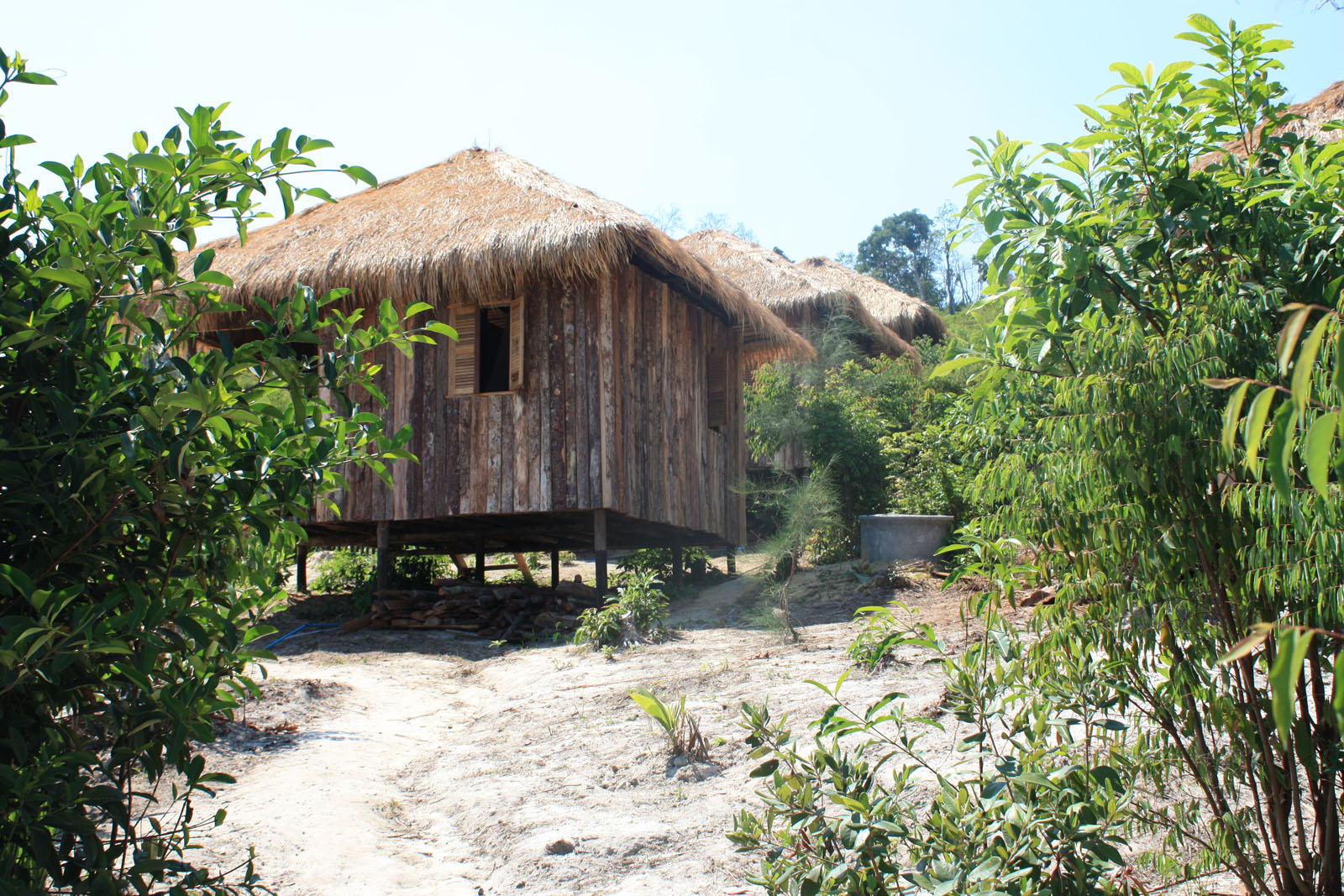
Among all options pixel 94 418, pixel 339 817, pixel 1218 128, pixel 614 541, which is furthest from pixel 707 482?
pixel 94 418

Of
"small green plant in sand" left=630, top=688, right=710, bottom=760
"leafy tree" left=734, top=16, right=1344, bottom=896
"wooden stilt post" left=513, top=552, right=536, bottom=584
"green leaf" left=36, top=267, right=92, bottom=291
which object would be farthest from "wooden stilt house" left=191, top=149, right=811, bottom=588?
"green leaf" left=36, top=267, right=92, bottom=291

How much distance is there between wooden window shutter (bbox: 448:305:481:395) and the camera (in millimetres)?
8008

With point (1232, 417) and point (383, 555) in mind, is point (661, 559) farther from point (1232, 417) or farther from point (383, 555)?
point (1232, 417)

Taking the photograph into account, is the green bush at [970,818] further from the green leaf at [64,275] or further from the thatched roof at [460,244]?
the thatched roof at [460,244]

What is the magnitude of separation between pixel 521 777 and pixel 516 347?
4575mm

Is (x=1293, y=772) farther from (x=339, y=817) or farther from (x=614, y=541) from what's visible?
(x=614, y=541)

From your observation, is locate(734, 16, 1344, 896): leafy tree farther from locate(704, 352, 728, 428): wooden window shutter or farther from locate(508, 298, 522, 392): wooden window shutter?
locate(704, 352, 728, 428): wooden window shutter

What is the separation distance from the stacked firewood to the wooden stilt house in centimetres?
59

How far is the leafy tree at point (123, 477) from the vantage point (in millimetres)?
1508

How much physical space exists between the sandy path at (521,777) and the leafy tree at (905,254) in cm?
3188

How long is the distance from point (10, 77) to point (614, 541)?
29.2ft

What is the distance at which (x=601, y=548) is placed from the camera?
783 centimetres

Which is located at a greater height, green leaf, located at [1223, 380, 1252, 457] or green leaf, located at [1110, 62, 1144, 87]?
green leaf, located at [1110, 62, 1144, 87]

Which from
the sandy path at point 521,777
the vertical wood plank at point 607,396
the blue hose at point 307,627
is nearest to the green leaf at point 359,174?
the sandy path at point 521,777
